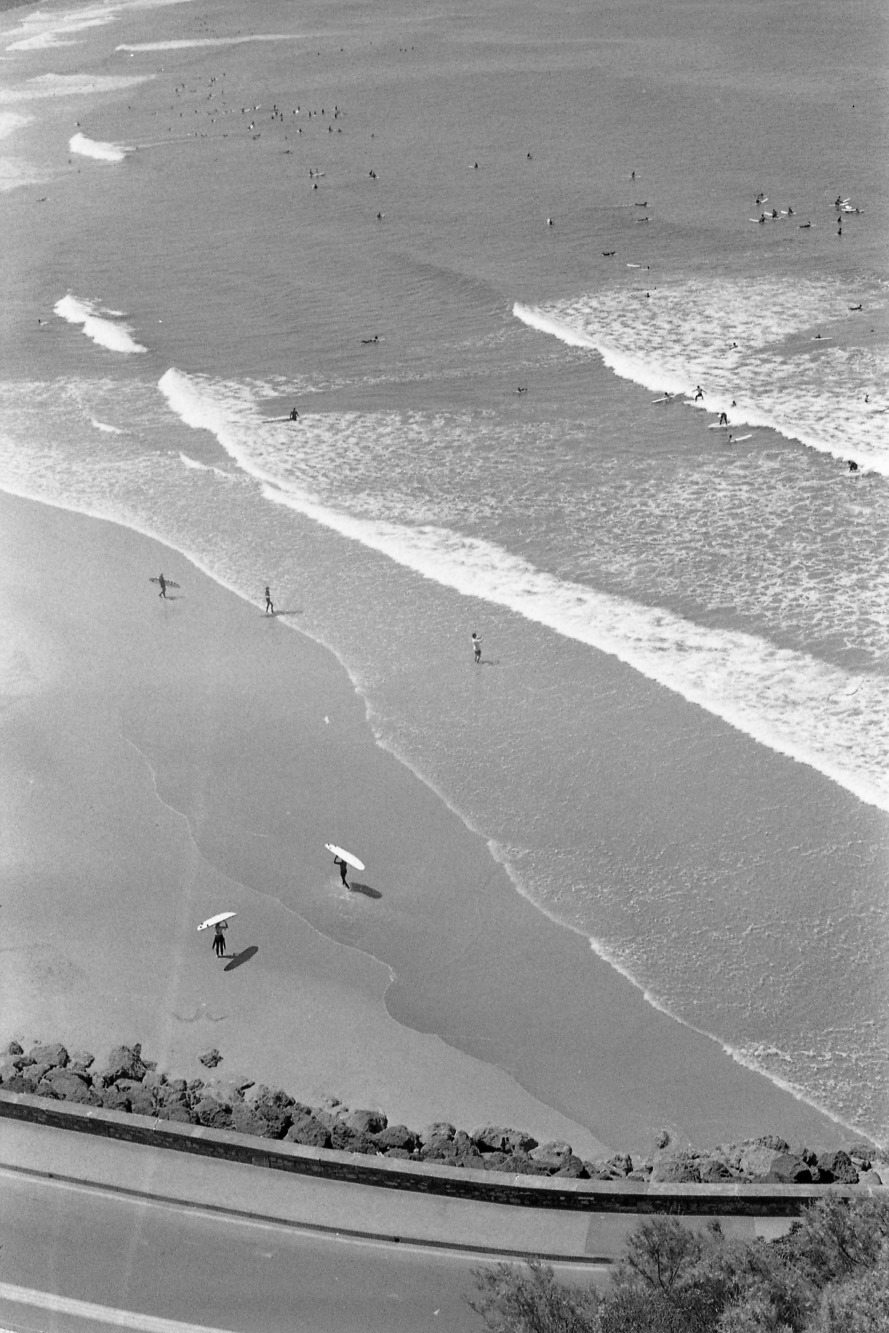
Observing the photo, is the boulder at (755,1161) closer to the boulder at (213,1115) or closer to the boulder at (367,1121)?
the boulder at (367,1121)

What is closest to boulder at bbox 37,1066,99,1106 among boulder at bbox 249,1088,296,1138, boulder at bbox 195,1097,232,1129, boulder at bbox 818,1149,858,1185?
boulder at bbox 195,1097,232,1129

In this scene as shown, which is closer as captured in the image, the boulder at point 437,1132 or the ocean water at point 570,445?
the boulder at point 437,1132

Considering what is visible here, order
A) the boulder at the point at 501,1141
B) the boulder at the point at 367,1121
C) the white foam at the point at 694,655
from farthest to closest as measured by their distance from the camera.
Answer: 1. the white foam at the point at 694,655
2. the boulder at the point at 367,1121
3. the boulder at the point at 501,1141

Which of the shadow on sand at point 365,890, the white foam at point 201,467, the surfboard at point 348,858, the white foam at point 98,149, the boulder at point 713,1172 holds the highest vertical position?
the white foam at point 98,149

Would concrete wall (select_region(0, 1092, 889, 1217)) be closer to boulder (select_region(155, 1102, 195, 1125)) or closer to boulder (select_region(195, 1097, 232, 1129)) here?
boulder (select_region(155, 1102, 195, 1125))

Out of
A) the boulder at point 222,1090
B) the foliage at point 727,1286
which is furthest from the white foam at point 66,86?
the foliage at point 727,1286

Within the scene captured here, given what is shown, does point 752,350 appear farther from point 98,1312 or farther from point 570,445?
point 98,1312
